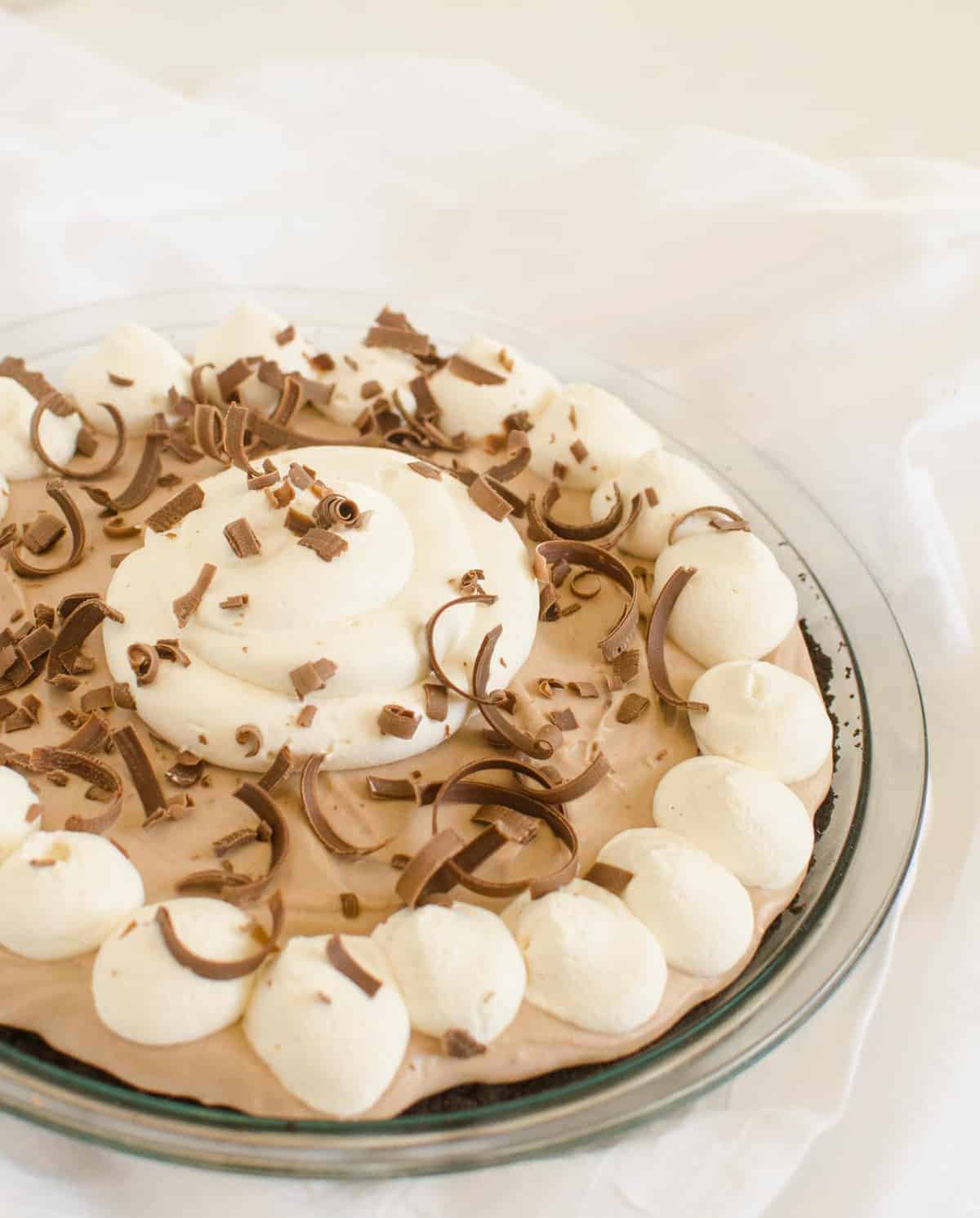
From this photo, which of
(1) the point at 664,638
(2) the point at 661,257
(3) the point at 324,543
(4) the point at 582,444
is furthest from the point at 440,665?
(2) the point at 661,257

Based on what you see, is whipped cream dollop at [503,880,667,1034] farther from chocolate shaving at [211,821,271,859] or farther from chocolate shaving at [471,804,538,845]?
chocolate shaving at [211,821,271,859]

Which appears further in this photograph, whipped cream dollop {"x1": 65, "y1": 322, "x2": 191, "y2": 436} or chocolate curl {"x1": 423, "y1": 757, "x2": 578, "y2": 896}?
whipped cream dollop {"x1": 65, "y1": 322, "x2": 191, "y2": 436}

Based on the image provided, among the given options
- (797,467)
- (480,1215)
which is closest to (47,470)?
(480,1215)

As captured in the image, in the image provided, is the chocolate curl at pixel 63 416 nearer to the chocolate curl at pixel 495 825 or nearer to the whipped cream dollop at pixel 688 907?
the chocolate curl at pixel 495 825

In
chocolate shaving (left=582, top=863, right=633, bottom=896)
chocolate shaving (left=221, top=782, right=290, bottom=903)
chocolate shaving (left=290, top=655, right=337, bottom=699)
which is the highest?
chocolate shaving (left=290, top=655, right=337, bottom=699)

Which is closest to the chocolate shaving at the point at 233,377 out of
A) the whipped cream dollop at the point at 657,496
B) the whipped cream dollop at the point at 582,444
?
the whipped cream dollop at the point at 582,444

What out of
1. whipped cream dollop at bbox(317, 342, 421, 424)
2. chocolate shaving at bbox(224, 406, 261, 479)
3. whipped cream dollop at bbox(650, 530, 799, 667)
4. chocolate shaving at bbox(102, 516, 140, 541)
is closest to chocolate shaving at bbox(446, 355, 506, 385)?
whipped cream dollop at bbox(317, 342, 421, 424)

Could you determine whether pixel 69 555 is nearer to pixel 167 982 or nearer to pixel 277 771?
pixel 277 771
